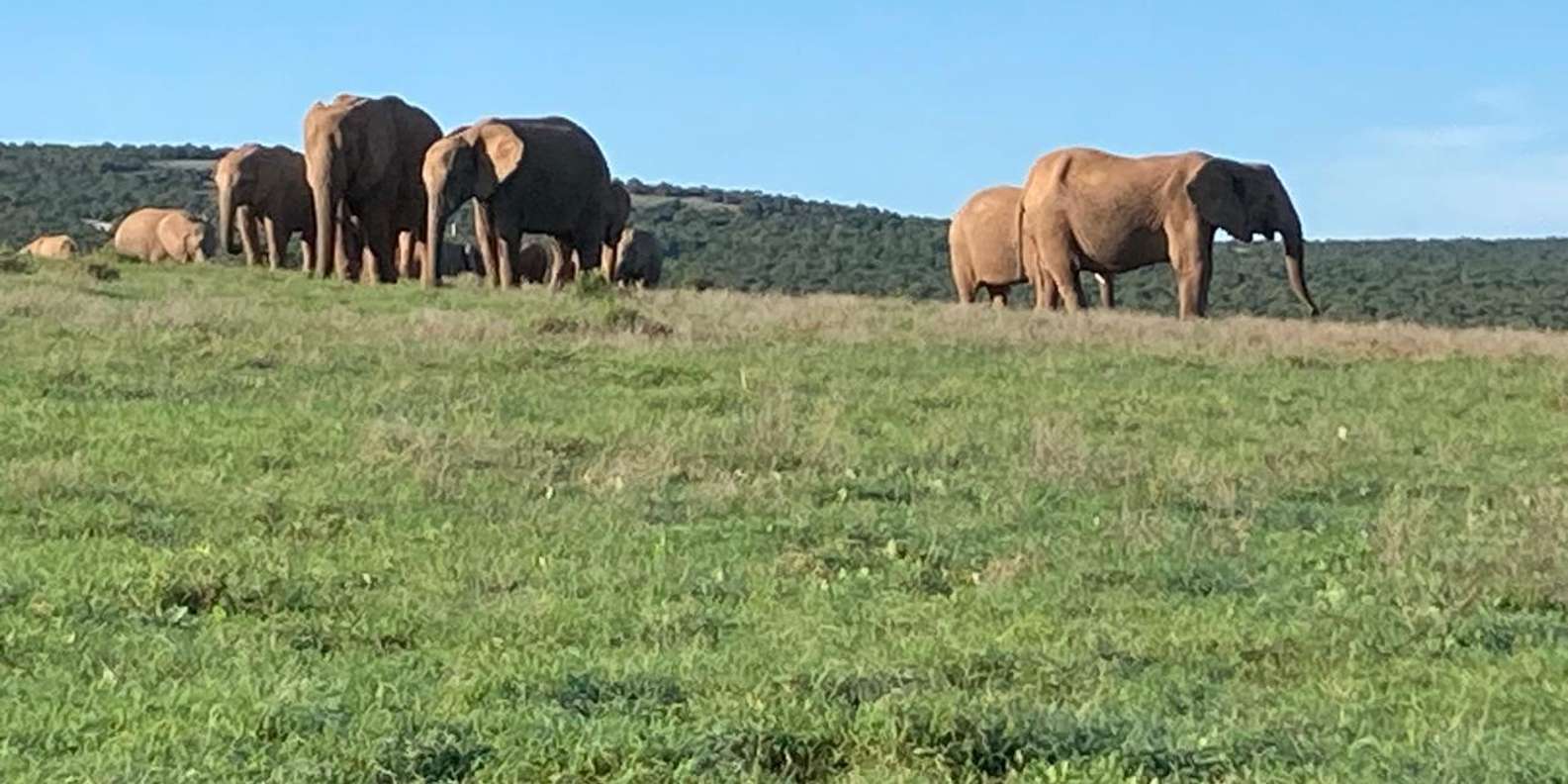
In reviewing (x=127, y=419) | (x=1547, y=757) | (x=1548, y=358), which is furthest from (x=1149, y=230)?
(x=1547, y=757)

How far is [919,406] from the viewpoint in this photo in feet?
45.1

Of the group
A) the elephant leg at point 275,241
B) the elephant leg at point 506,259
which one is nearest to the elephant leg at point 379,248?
the elephant leg at point 506,259

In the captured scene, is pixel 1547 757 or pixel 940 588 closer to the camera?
pixel 1547 757

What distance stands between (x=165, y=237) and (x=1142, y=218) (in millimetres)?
17600

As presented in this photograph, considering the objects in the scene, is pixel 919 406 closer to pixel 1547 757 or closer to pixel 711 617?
pixel 711 617

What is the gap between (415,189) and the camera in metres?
29.4

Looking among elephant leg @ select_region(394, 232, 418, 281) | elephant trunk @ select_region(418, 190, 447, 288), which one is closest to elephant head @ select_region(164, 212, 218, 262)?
elephant leg @ select_region(394, 232, 418, 281)

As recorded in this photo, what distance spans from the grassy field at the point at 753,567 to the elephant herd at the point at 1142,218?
11633 mm

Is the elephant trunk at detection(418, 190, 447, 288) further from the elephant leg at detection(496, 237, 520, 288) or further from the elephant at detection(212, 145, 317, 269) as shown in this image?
the elephant at detection(212, 145, 317, 269)

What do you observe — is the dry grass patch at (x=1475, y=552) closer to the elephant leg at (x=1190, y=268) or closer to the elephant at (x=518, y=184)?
the elephant leg at (x=1190, y=268)

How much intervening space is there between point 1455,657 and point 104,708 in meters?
3.91

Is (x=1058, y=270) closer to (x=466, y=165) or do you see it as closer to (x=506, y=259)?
(x=506, y=259)

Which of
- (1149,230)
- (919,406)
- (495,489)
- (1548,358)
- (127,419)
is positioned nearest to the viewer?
(495,489)

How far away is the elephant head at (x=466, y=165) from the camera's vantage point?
26609 millimetres
